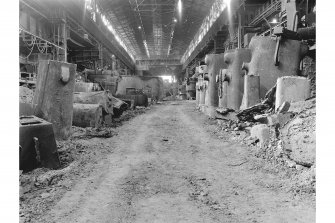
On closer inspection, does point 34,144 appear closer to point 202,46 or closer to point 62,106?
point 62,106

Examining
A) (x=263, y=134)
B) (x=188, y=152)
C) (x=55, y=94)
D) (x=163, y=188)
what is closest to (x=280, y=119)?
(x=263, y=134)

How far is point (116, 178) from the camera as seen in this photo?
139 inches

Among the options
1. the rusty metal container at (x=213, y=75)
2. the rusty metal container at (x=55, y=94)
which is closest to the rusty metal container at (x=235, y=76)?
the rusty metal container at (x=213, y=75)

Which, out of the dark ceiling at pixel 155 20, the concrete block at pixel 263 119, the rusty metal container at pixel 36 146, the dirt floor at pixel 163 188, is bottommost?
the dirt floor at pixel 163 188

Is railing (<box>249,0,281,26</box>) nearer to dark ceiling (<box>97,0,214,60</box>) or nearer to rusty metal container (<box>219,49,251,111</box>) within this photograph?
rusty metal container (<box>219,49,251,111</box>)

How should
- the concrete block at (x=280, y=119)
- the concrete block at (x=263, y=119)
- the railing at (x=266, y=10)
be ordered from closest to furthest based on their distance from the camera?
the concrete block at (x=280, y=119) → the concrete block at (x=263, y=119) → the railing at (x=266, y=10)

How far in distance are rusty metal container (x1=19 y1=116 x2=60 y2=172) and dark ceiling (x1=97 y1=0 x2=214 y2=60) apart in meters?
20.9

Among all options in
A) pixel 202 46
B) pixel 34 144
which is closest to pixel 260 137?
pixel 34 144

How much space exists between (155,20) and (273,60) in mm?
24326

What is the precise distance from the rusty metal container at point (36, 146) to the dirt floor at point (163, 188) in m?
0.21

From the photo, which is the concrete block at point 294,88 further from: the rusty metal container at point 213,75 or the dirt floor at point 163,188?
the rusty metal container at point 213,75

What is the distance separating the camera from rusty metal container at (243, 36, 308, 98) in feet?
22.7

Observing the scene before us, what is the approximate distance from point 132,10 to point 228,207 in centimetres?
2582

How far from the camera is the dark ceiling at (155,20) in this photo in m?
24.6
